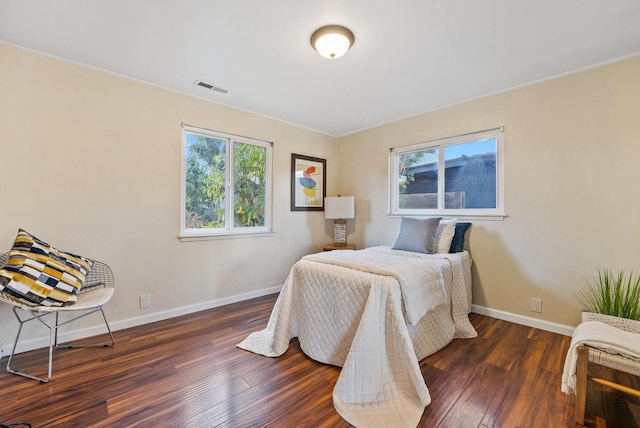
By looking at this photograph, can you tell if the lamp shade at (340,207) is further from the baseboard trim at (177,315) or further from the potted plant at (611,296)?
the potted plant at (611,296)

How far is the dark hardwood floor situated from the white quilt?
105 millimetres

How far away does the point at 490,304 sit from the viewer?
2834mm

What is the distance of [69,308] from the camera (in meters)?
1.78

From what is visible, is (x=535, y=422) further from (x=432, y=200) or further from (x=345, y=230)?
(x=345, y=230)

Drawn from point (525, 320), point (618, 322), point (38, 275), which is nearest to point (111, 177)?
point (38, 275)

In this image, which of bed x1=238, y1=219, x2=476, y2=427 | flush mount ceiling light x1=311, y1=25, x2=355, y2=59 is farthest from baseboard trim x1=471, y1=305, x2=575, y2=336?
flush mount ceiling light x1=311, y1=25, x2=355, y2=59

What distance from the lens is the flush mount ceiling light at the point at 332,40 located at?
1841 millimetres

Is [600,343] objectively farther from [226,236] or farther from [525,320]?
[226,236]

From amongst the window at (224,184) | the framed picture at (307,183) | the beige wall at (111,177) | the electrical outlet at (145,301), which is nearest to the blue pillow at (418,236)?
the framed picture at (307,183)

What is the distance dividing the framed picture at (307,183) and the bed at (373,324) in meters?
1.57

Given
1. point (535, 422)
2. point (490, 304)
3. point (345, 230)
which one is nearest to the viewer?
point (535, 422)

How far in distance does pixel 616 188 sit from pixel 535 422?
77.8 inches

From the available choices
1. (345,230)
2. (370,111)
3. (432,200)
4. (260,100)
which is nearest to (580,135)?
(432,200)

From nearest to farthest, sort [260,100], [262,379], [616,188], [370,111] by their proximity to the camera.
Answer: [262,379]
[616,188]
[260,100]
[370,111]
